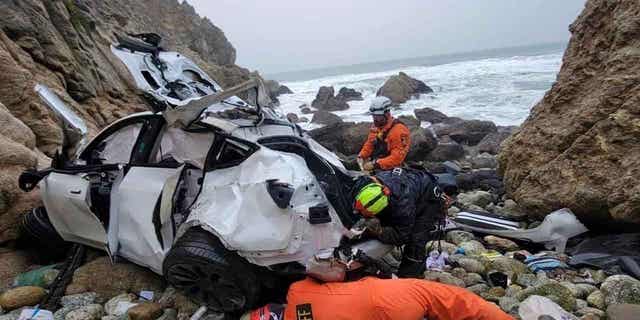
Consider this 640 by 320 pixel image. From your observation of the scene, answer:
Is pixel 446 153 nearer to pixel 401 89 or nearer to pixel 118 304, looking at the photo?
pixel 118 304

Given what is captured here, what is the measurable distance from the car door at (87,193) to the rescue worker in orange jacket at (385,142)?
3.23 metres

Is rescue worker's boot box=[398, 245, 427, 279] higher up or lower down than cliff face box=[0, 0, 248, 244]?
lower down

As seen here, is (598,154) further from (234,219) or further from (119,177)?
(119,177)

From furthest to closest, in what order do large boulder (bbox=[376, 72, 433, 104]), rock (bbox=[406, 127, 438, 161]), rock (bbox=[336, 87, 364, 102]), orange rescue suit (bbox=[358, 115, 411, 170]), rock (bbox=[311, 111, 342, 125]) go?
rock (bbox=[336, 87, 364, 102]) → large boulder (bbox=[376, 72, 433, 104]) → rock (bbox=[311, 111, 342, 125]) → rock (bbox=[406, 127, 438, 161]) → orange rescue suit (bbox=[358, 115, 411, 170])

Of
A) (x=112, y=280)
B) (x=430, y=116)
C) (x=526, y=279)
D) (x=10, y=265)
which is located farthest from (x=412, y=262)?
(x=430, y=116)

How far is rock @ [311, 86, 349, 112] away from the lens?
34594 millimetres

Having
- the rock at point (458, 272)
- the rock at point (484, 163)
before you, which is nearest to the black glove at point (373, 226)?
the rock at point (458, 272)

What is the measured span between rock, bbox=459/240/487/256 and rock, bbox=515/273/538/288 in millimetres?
695

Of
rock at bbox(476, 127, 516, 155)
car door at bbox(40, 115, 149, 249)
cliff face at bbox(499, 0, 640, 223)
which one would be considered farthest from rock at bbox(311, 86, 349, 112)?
car door at bbox(40, 115, 149, 249)

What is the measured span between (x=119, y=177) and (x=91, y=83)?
719cm

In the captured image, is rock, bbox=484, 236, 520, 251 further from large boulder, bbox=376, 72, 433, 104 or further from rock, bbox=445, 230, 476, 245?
large boulder, bbox=376, 72, 433, 104

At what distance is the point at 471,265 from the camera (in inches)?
175

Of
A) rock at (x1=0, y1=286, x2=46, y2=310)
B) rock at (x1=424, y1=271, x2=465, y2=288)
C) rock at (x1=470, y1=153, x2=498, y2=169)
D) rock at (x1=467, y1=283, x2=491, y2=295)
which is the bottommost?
rock at (x1=470, y1=153, x2=498, y2=169)

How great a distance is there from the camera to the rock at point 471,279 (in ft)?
13.6
